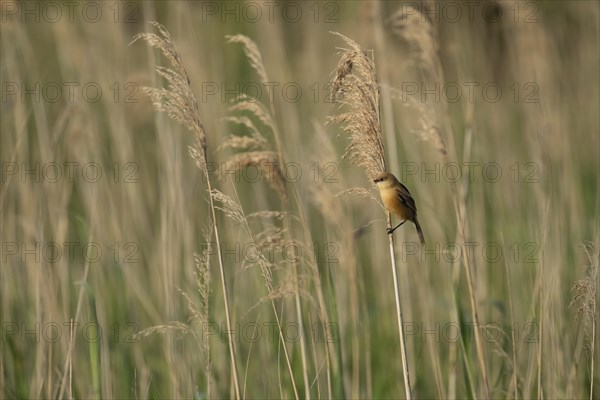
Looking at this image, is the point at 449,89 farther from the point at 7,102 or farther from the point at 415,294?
the point at 7,102

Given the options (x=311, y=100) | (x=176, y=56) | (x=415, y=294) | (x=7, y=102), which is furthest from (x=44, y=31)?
(x=176, y=56)

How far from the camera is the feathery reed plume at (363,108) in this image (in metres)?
2.56

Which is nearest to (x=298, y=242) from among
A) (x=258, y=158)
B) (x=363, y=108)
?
(x=258, y=158)

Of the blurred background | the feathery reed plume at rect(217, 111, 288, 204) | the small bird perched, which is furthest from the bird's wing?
the feathery reed plume at rect(217, 111, 288, 204)

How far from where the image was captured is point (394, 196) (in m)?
2.92

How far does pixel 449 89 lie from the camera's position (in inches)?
331


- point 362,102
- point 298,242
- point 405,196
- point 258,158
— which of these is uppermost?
point 362,102

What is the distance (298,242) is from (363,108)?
0.52 metres

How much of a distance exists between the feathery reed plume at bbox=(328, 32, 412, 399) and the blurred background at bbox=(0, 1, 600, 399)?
0.19 meters

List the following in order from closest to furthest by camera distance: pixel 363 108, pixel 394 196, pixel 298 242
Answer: pixel 363 108 < pixel 298 242 < pixel 394 196

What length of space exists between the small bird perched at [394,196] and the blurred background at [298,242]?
0.55 feet

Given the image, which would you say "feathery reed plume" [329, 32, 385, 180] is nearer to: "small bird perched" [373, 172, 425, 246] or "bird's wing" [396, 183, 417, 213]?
"small bird perched" [373, 172, 425, 246]

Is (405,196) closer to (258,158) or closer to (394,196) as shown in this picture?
(394,196)

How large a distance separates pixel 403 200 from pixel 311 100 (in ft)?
11.7
